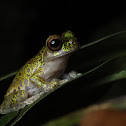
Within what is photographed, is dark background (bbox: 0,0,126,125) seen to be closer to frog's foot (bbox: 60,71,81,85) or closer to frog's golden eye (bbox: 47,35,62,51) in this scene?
frog's foot (bbox: 60,71,81,85)

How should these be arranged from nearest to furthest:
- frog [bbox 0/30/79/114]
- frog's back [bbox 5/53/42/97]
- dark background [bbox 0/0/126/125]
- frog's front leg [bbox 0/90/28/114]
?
frog's front leg [bbox 0/90/28/114] < frog [bbox 0/30/79/114] < frog's back [bbox 5/53/42/97] < dark background [bbox 0/0/126/125]

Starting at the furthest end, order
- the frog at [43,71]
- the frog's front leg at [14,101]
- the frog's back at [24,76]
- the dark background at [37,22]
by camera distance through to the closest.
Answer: the dark background at [37,22] < the frog's back at [24,76] < the frog at [43,71] < the frog's front leg at [14,101]

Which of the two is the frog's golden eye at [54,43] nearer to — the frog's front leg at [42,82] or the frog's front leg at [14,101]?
the frog's front leg at [42,82]

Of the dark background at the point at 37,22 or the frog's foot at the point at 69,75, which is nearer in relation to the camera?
the frog's foot at the point at 69,75

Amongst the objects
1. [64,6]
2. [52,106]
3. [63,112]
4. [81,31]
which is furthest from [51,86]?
[64,6]

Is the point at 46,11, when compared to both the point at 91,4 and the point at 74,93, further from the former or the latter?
the point at 74,93

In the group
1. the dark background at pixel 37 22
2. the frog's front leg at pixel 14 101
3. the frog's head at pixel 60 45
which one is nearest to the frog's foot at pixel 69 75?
the frog's head at pixel 60 45

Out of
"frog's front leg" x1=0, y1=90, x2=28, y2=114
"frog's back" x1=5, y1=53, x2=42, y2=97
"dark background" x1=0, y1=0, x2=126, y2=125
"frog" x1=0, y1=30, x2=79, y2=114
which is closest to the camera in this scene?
→ "frog's front leg" x1=0, y1=90, x2=28, y2=114

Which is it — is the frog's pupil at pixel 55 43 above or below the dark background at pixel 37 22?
below

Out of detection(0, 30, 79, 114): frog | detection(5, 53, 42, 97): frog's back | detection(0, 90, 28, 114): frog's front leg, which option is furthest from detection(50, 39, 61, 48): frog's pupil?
detection(0, 90, 28, 114): frog's front leg
